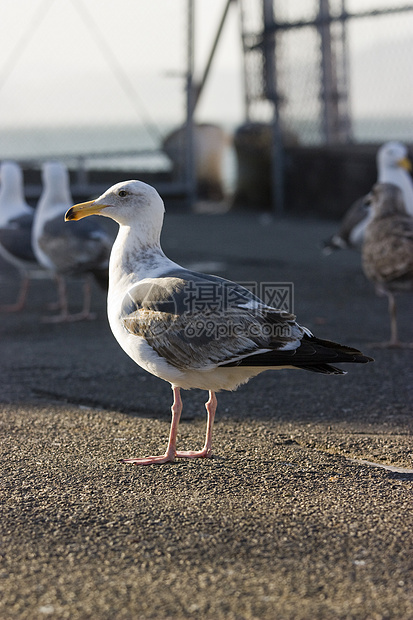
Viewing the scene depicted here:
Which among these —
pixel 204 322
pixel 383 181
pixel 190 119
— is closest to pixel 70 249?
pixel 383 181

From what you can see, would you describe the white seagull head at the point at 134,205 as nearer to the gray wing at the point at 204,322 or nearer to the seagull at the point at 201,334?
the seagull at the point at 201,334

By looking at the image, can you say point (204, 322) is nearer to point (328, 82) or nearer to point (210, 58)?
point (328, 82)

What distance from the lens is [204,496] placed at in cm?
359

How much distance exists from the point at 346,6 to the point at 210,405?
10.2 metres

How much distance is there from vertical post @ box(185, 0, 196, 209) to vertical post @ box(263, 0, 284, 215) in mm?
1335

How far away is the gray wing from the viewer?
3822mm

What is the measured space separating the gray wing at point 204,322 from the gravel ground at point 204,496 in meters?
0.55

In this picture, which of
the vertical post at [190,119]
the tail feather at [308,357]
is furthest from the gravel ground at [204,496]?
the vertical post at [190,119]

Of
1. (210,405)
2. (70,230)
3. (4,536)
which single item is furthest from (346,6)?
(4,536)

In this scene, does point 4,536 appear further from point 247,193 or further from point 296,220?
point 247,193

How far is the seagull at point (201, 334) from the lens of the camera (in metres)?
3.78


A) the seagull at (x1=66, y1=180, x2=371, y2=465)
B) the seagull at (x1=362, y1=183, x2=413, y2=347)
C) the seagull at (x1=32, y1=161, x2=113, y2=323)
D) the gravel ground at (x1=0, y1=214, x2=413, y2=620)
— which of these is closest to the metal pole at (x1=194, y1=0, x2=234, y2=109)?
the seagull at (x1=32, y1=161, x2=113, y2=323)

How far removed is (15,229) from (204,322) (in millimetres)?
5371

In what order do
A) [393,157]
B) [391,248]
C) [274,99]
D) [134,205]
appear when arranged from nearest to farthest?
[134,205], [391,248], [393,157], [274,99]
